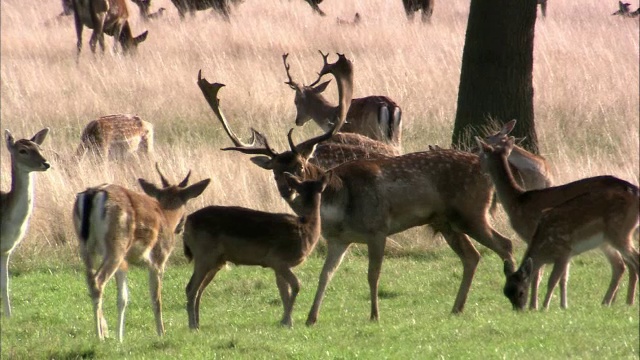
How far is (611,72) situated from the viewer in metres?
21.5

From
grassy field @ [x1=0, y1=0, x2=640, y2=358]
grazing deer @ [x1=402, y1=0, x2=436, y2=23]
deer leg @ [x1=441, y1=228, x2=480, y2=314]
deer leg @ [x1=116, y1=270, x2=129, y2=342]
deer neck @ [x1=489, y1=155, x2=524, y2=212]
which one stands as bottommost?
grazing deer @ [x1=402, y1=0, x2=436, y2=23]

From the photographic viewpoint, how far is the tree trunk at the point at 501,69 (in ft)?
49.7

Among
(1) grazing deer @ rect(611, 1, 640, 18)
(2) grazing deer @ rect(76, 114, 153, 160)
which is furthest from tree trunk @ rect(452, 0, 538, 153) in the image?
(1) grazing deer @ rect(611, 1, 640, 18)

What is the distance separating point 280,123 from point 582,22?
11.2 m

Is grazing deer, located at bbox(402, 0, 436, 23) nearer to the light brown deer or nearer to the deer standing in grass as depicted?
the deer standing in grass

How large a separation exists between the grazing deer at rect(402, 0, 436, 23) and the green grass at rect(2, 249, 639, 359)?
50.6 ft

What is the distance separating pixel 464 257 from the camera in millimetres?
10852

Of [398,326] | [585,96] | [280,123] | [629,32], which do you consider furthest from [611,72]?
[398,326]

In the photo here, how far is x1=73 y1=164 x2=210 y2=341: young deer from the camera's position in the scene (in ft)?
31.0

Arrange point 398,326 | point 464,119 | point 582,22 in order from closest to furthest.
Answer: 1. point 398,326
2. point 464,119
3. point 582,22

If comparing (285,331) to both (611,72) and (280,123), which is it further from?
(611,72)

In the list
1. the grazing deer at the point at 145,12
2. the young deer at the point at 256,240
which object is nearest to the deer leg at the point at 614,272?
the young deer at the point at 256,240

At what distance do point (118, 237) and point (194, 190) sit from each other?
1.23m

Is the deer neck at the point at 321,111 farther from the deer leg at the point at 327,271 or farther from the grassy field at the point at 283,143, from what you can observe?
the deer leg at the point at 327,271
